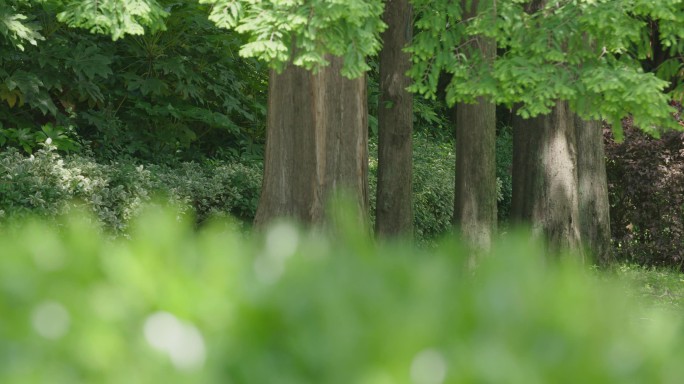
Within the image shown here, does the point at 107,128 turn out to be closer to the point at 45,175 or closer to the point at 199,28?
the point at 199,28

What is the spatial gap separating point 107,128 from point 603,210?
786 cm

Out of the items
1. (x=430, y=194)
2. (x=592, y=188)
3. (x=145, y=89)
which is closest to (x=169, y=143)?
(x=145, y=89)

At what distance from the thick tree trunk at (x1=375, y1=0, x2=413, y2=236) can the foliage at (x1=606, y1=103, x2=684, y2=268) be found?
551cm

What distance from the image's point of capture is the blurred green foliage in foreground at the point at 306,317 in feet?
3.76

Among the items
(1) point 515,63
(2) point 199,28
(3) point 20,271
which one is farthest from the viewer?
(2) point 199,28

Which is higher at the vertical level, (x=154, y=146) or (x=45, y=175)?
(x=154, y=146)

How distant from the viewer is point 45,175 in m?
8.99

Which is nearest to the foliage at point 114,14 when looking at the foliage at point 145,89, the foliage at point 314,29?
the foliage at point 314,29

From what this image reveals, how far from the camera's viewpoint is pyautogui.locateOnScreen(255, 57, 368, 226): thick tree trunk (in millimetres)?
8703

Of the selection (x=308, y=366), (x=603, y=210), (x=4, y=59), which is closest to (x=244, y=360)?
(x=308, y=366)

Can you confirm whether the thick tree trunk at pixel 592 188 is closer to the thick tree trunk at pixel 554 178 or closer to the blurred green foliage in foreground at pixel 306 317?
the thick tree trunk at pixel 554 178

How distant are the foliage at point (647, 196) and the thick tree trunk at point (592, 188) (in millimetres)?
1582

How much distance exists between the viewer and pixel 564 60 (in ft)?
22.7

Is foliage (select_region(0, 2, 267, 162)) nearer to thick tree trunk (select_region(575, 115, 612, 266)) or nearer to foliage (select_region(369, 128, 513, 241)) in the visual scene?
foliage (select_region(369, 128, 513, 241))
